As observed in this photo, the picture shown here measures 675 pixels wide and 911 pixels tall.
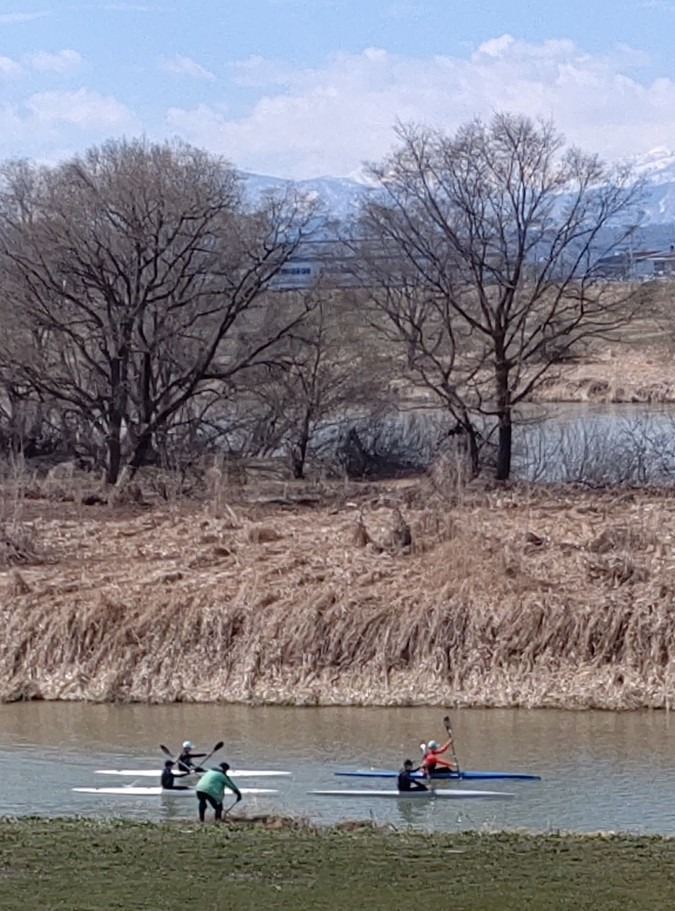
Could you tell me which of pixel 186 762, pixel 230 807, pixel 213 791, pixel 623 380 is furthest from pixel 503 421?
pixel 623 380

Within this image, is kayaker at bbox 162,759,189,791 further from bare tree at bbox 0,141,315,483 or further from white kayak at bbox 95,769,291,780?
bare tree at bbox 0,141,315,483

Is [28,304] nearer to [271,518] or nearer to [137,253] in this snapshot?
[137,253]

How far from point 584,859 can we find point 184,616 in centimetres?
1255

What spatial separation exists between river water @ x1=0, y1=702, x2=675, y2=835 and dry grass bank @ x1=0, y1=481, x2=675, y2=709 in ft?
1.92

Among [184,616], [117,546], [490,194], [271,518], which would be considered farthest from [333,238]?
[184,616]

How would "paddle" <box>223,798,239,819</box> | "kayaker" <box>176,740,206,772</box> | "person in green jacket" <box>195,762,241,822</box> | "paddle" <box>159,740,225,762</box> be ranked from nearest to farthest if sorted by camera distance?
1. "person in green jacket" <box>195,762,241,822</box>
2. "paddle" <box>223,798,239,819</box>
3. "kayaker" <box>176,740,206,772</box>
4. "paddle" <box>159,740,225,762</box>

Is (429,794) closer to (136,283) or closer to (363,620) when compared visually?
(363,620)

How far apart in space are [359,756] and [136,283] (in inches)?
695

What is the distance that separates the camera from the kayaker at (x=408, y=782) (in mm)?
17766

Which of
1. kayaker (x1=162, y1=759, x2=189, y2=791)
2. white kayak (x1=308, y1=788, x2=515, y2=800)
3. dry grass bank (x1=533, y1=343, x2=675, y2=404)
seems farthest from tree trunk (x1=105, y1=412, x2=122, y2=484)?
dry grass bank (x1=533, y1=343, x2=675, y2=404)

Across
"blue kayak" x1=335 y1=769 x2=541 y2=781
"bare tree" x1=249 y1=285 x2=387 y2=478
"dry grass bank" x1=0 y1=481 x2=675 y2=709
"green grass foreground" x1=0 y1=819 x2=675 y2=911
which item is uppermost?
"bare tree" x1=249 y1=285 x2=387 y2=478

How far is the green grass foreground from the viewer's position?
1066 centimetres

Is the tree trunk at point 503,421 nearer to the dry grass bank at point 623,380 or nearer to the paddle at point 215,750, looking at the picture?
the dry grass bank at point 623,380

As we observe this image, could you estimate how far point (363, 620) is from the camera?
23578mm
